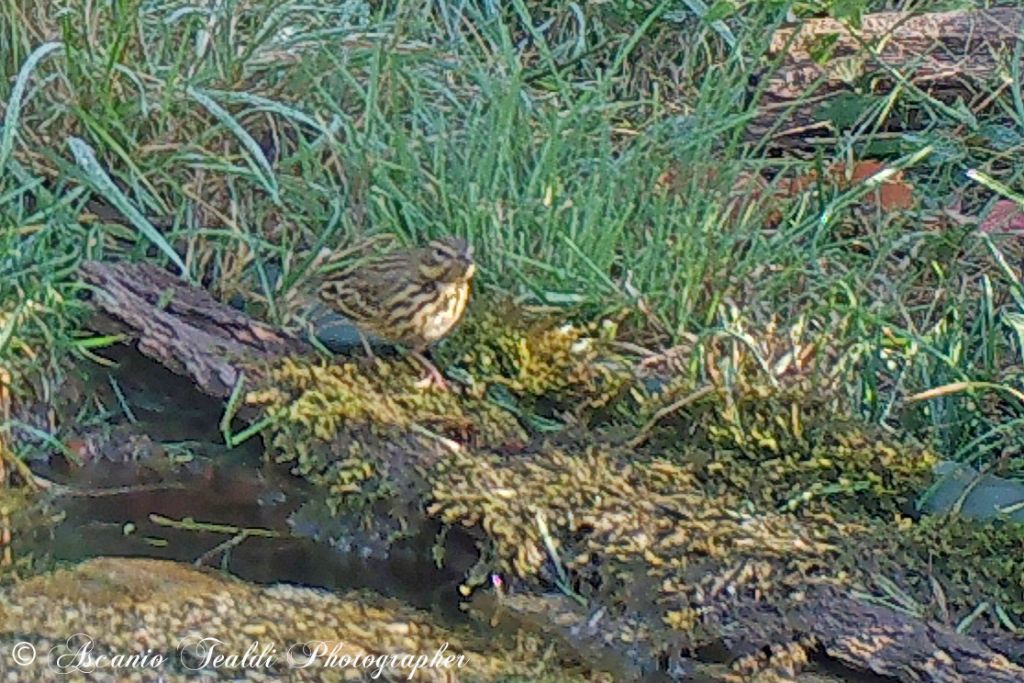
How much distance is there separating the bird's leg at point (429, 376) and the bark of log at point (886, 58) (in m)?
1.63

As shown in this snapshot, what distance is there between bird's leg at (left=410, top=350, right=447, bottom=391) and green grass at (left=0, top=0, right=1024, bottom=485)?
327 mm

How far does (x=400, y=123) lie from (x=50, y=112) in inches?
37.3

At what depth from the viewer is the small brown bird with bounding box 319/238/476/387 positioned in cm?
373

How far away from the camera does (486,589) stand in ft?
10.6

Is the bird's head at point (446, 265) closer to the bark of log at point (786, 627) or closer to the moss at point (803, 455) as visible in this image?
the bark of log at point (786, 627)

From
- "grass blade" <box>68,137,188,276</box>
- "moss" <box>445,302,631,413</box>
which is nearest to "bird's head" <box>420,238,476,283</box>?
"moss" <box>445,302,631,413</box>

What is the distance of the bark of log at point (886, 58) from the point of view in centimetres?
510

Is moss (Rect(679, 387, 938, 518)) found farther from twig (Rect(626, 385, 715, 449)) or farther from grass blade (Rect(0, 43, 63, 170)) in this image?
grass blade (Rect(0, 43, 63, 170))

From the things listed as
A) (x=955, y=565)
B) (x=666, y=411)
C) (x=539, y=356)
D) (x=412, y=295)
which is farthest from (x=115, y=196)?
(x=955, y=565)

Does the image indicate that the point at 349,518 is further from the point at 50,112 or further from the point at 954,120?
the point at 954,120

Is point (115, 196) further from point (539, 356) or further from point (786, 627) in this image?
point (786, 627)

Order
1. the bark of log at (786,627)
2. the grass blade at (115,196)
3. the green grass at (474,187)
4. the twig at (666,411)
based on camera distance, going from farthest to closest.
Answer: the grass blade at (115,196) < the green grass at (474,187) < the twig at (666,411) < the bark of log at (786,627)

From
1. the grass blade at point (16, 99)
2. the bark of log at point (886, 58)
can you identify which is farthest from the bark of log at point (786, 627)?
the bark of log at point (886, 58)

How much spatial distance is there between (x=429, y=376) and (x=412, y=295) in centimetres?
20
